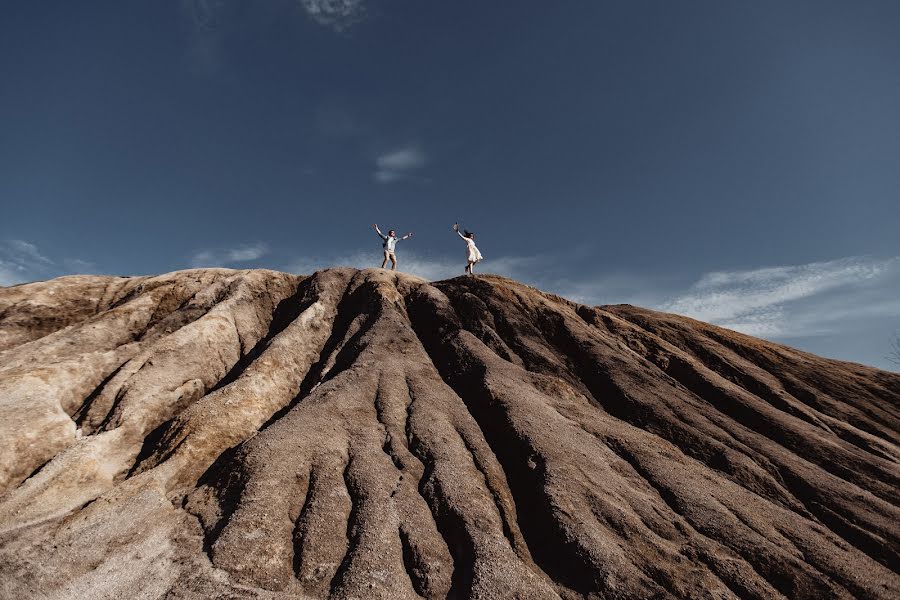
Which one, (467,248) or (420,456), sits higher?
(467,248)

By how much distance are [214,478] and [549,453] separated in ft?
53.3

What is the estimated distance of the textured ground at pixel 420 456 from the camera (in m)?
15.8

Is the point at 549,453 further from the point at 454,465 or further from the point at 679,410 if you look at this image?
the point at 679,410

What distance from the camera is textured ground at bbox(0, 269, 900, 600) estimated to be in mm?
15836

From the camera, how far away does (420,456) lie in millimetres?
22594

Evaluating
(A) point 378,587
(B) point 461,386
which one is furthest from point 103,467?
(B) point 461,386

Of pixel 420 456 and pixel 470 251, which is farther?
pixel 470 251

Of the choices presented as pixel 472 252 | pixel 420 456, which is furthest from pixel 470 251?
pixel 420 456

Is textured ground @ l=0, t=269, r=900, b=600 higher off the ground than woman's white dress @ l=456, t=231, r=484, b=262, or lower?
lower

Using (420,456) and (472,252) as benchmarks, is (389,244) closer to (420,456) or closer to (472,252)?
(472,252)

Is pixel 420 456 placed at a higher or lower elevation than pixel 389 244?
lower

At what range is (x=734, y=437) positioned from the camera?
27.2m

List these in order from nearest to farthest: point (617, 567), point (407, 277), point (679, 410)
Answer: point (617, 567)
point (679, 410)
point (407, 277)

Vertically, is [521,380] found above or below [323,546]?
above
